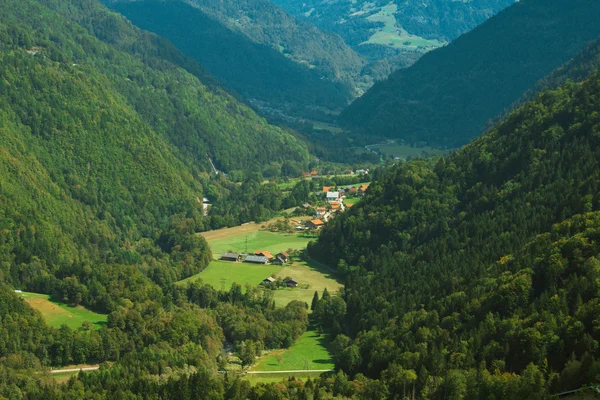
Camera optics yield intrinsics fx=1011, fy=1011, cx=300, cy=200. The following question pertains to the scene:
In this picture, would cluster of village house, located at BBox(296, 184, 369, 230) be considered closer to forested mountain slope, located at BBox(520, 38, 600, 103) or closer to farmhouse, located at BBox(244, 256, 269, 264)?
farmhouse, located at BBox(244, 256, 269, 264)

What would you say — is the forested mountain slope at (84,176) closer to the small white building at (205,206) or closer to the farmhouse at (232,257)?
the small white building at (205,206)

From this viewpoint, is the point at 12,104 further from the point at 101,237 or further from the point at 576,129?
the point at 576,129

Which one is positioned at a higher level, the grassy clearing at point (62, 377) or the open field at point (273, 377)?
the open field at point (273, 377)

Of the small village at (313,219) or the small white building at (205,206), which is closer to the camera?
the small village at (313,219)

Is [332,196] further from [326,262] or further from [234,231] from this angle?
[326,262]

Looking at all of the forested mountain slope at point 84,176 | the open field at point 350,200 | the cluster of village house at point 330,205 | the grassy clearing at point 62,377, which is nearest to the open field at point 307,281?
the forested mountain slope at point 84,176

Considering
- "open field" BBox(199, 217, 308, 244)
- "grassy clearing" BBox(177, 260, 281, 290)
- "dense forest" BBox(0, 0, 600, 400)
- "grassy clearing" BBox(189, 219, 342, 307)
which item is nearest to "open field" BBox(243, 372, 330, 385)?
"dense forest" BBox(0, 0, 600, 400)
